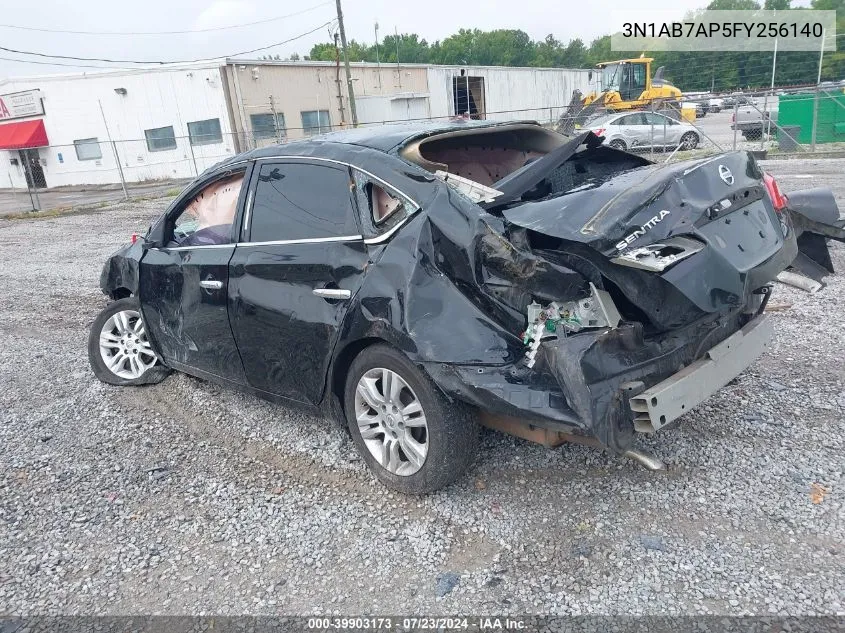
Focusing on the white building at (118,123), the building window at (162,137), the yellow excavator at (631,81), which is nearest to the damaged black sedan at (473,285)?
the white building at (118,123)

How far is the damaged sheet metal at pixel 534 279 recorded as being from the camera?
272cm

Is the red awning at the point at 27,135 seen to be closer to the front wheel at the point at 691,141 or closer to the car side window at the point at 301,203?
the front wheel at the point at 691,141

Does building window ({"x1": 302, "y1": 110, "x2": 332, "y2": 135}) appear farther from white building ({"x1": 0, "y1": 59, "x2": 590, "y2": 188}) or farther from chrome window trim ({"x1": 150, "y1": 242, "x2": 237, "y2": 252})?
chrome window trim ({"x1": 150, "y1": 242, "x2": 237, "y2": 252})

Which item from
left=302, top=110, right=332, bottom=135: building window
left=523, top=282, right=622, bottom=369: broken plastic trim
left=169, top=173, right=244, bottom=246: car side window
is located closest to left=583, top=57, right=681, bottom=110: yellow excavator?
left=302, top=110, right=332, bottom=135: building window

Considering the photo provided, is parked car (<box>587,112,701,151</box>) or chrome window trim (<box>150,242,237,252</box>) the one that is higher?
chrome window trim (<box>150,242,237,252</box>)

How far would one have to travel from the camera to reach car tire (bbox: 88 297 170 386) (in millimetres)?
5051

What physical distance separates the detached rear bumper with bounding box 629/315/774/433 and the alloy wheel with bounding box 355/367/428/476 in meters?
1.00

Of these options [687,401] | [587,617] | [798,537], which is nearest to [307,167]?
[687,401]

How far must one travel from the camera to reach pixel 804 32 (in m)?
35.8

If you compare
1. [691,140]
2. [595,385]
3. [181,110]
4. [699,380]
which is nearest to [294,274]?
[595,385]

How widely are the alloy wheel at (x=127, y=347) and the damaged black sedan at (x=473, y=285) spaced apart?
3.91 ft

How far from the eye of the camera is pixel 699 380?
299cm

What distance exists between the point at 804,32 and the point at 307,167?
41164 mm

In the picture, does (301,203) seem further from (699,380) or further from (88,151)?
(88,151)
